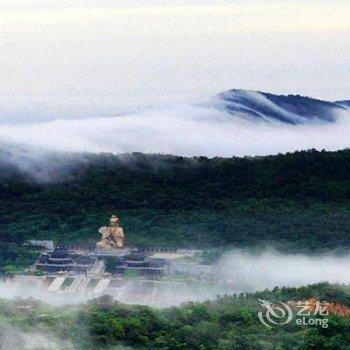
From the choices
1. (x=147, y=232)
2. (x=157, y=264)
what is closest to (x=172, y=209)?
(x=147, y=232)

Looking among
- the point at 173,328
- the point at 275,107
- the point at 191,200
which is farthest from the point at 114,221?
the point at 275,107

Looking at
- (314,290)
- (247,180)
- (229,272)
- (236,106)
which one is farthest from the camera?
(236,106)

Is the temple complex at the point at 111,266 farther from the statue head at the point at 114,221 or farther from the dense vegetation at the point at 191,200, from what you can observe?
the dense vegetation at the point at 191,200

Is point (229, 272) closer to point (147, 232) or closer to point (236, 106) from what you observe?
point (147, 232)

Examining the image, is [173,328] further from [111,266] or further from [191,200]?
[191,200]

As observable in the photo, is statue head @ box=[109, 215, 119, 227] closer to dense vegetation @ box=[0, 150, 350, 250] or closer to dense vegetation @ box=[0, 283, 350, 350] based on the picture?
dense vegetation @ box=[0, 150, 350, 250]

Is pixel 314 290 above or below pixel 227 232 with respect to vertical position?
below
